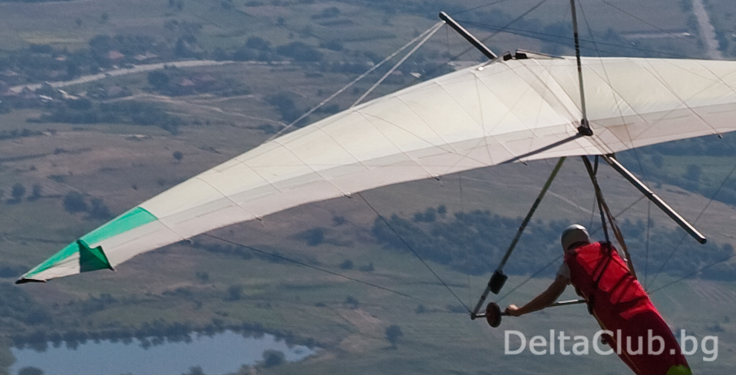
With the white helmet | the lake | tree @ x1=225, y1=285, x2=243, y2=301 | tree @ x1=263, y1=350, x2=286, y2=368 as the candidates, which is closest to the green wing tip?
the white helmet

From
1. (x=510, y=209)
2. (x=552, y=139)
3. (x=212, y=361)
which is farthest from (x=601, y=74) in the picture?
(x=510, y=209)

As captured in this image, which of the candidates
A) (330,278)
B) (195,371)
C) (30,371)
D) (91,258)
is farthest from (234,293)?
(91,258)

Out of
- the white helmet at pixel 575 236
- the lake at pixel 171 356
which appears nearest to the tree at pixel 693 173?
the lake at pixel 171 356

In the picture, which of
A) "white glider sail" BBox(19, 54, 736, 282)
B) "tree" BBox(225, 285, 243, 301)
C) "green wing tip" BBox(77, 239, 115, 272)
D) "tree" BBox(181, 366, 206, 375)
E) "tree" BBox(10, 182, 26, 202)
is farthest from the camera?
"tree" BBox(10, 182, 26, 202)

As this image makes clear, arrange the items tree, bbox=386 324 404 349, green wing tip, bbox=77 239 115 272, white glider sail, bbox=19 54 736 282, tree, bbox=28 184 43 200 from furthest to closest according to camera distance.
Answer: tree, bbox=28 184 43 200 → tree, bbox=386 324 404 349 → white glider sail, bbox=19 54 736 282 → green wing tip, bbox=77 239 115 272

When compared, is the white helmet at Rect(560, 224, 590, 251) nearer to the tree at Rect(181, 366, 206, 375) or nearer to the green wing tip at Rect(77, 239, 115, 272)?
the green wing tip at Rect(77, 239, 115, 272)

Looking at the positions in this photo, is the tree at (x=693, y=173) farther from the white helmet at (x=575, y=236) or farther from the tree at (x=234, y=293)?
the white helmet at (x=575, y=236)
